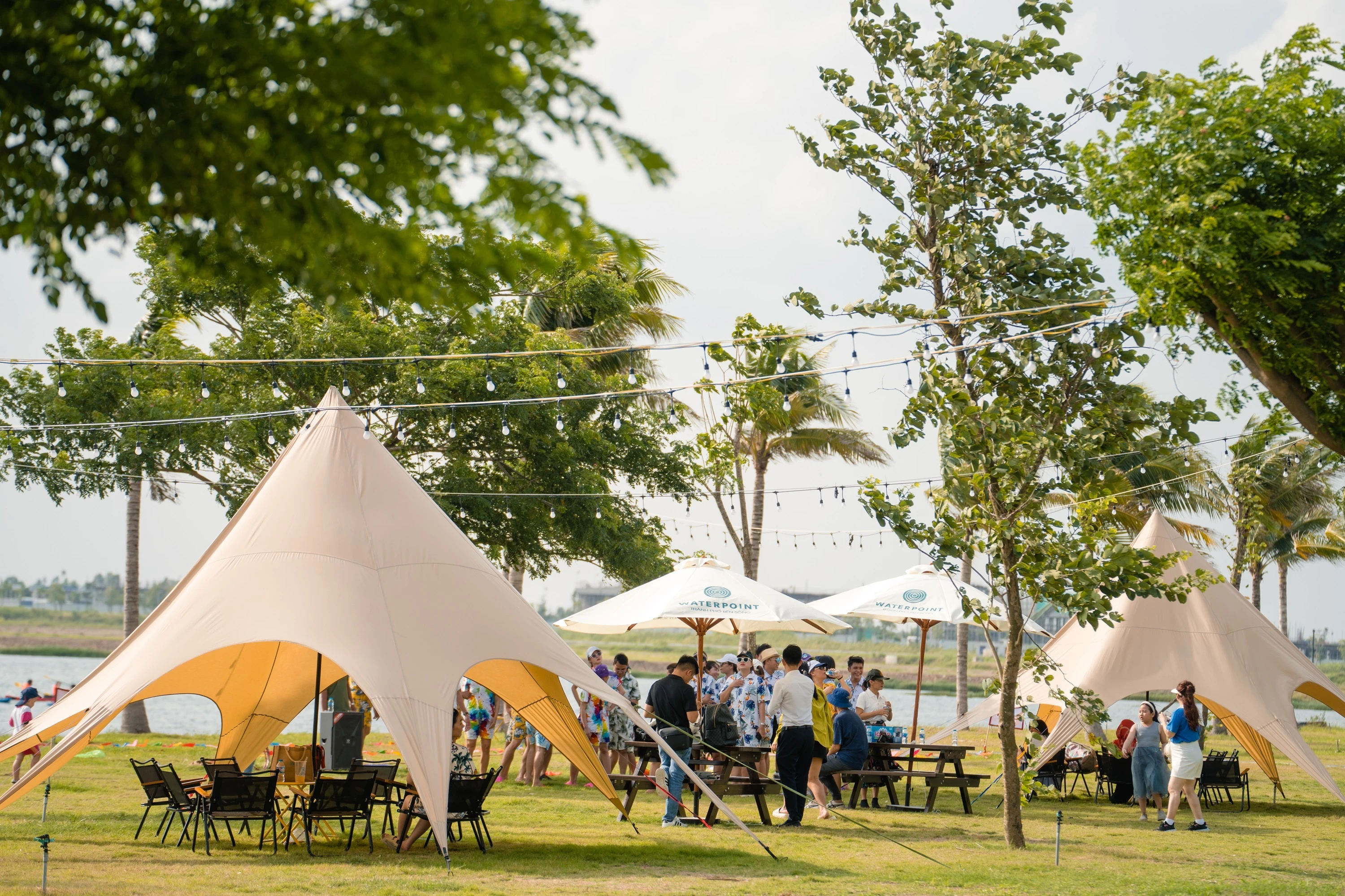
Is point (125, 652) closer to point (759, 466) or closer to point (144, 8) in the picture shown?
point (144, 8)

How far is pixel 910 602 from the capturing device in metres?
17.9

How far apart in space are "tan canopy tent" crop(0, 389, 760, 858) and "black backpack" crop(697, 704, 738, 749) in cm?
141

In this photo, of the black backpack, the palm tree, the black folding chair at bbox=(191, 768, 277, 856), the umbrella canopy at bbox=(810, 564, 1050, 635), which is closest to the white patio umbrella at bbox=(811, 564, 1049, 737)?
the umbrella canopy at bbox=(810, 564, 1050, 635)

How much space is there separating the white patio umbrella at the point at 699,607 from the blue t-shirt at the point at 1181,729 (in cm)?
459

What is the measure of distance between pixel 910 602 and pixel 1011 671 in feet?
22.7

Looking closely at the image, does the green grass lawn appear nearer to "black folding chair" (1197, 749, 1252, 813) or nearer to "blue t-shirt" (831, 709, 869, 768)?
"blue t-shirt" (831, 709, 869, 768)

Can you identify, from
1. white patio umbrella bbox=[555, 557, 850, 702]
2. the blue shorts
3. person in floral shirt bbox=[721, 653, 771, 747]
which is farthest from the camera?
person in floral shirt bbox=[721, 653, 771, 747]

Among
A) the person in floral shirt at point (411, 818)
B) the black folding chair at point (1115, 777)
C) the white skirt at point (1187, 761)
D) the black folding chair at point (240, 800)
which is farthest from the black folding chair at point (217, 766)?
the black folding chair at point (1115, 777)

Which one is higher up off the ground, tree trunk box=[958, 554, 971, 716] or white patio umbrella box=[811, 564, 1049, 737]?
white patio umbrella box=[811, 564, 1049, 737]

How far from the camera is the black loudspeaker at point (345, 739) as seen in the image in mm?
15797

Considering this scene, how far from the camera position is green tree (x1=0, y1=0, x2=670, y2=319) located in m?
3.21

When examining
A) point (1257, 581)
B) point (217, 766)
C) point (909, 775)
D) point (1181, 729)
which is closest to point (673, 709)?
point (909, 775)

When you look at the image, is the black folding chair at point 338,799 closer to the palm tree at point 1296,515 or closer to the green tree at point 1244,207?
the green tree at point 1244,207

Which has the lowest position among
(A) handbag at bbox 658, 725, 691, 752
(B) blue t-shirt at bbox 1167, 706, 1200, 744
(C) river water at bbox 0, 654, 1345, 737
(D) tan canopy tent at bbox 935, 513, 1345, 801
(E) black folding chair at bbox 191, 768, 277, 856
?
(C) river water at bbox 0, 654, 1345, 737
